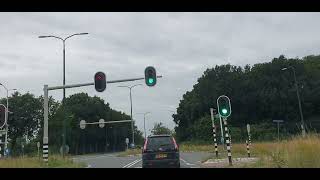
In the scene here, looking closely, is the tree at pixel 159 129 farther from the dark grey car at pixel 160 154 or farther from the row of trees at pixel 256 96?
the dark grey car at pixel 160 154

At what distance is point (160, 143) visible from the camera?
22547mm

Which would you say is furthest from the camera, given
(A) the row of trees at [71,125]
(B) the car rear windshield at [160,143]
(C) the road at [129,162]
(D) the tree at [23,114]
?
(D) the tree at [23,114]

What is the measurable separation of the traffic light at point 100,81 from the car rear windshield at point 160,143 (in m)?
6.34

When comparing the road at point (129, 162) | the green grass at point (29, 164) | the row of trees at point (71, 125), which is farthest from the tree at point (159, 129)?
the green grass at point (29, 164)

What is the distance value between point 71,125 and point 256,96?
122 ft

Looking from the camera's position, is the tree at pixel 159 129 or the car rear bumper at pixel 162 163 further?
the tree at pixel 159 129

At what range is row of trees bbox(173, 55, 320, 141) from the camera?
9669cm

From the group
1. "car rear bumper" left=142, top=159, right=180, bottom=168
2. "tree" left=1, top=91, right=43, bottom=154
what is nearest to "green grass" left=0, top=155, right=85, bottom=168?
"car rear bumper" left=142, top=159, right=180, bottom=168

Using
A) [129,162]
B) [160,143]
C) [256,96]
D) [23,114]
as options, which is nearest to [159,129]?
[256,96]

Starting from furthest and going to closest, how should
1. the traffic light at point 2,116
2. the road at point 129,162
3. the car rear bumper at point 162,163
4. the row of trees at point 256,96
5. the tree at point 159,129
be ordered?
the tree at point 159,129 < the row of trees at point 256,96 < the road at point 129,162 < the traffic light at point 2,116 < the car rear bumper at point 162,163

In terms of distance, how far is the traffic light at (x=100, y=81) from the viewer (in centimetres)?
2803
